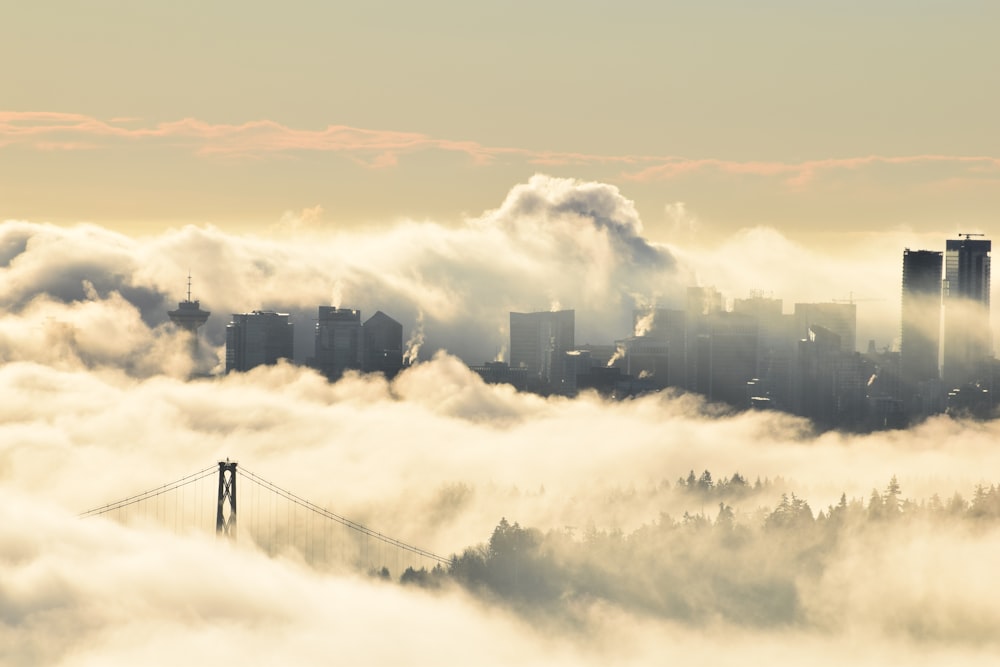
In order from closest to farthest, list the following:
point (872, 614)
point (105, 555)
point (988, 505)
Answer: point (872, 614) → point (105, 555) → point (988, 505)

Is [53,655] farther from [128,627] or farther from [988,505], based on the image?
[988,505]

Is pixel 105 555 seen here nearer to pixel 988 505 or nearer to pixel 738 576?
pixel 738 576

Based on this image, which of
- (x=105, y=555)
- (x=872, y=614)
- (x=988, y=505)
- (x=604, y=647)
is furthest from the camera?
(x=988, y=505)

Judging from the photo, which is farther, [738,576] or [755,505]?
[755,505]

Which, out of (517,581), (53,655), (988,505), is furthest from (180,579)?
(988,505)

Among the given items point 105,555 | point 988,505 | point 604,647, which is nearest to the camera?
point 604,647

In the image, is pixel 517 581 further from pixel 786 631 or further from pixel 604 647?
pixel 786 631

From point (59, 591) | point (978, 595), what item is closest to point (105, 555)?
point (59, 591)

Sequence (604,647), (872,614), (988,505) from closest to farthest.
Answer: (604,647) → (872,614) → (988,505)

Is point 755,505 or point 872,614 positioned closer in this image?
point 872,614
